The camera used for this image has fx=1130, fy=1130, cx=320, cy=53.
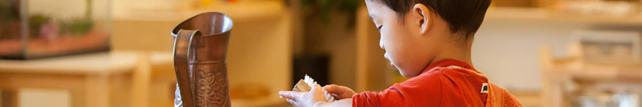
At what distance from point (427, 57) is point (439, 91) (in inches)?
2.6

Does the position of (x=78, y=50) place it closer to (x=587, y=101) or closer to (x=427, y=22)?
(x=587, y=101)

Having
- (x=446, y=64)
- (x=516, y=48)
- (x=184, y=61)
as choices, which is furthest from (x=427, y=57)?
(x=516, y=48)

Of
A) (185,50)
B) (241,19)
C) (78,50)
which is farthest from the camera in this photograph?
(241,19)

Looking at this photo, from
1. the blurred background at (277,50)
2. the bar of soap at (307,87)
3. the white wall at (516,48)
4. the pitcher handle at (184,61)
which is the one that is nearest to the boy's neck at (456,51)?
the bar of soap at (307,87)

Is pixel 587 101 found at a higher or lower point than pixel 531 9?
lower

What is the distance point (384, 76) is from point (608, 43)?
1304mm

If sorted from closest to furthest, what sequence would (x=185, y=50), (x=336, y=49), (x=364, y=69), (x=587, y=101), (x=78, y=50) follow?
(x=185, y=50), (x=78, y=50), (x=587, y=101), (x=364, y=69), (x=336, y=49)

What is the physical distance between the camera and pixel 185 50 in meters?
0.97

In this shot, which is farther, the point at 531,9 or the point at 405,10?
the point at 531,9

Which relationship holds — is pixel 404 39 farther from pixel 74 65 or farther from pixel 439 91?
pixel 74 65

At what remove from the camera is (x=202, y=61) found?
1.01m

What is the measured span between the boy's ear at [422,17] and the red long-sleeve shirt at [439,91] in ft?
0.13

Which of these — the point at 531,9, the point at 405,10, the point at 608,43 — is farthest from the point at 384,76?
the point at 405,10

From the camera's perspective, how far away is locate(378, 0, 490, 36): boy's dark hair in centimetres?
101
